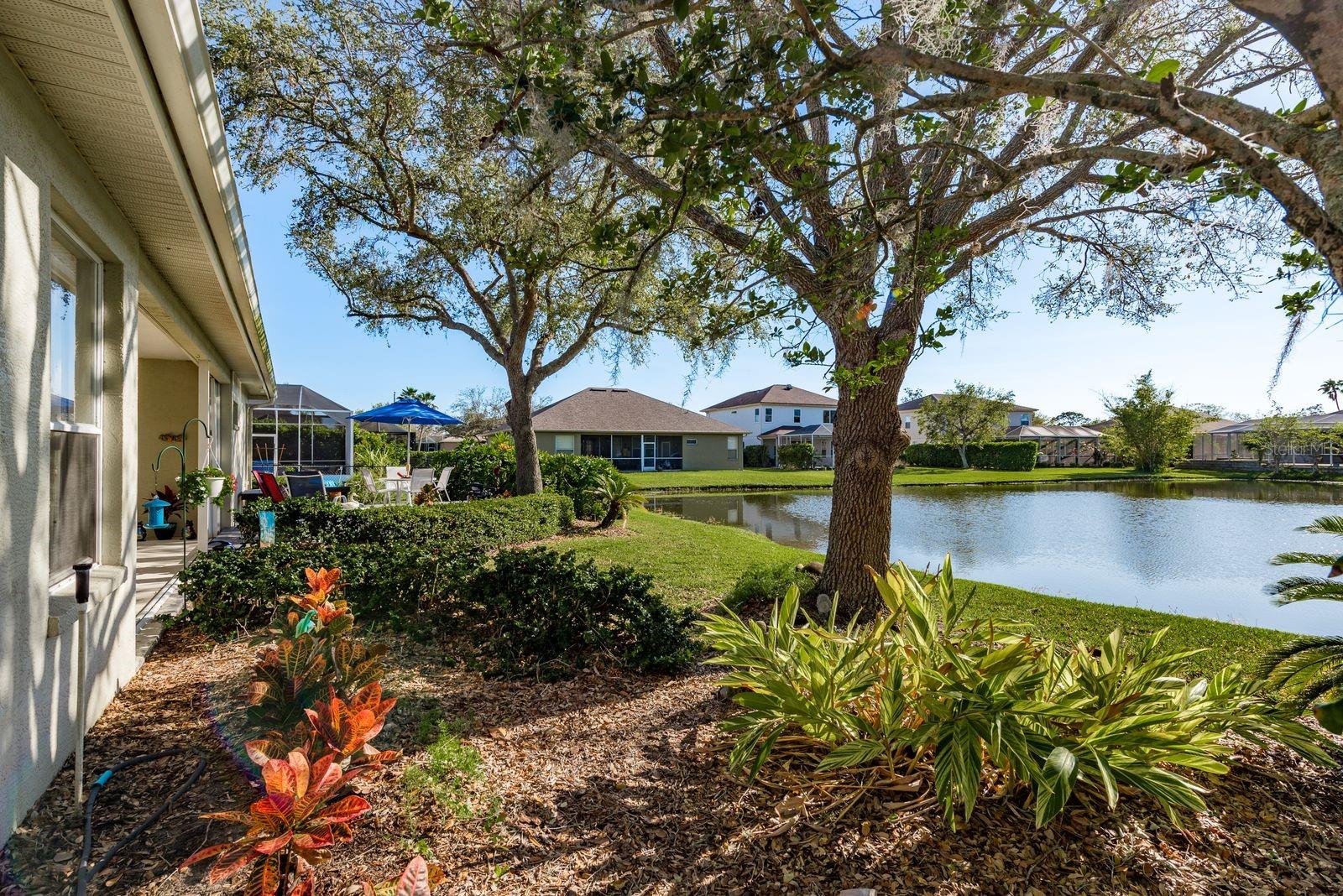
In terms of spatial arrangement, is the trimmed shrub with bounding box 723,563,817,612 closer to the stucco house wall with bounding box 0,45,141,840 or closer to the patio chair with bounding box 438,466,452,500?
the stucco house wall with bounding box 0,45,141,840

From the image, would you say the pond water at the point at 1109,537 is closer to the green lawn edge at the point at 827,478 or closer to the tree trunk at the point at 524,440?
the green lawn edge at the point at 827,478

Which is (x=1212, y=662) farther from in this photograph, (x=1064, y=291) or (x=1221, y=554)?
(x=1221, y=554)

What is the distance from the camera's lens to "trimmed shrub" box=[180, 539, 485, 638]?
4641 millimetres

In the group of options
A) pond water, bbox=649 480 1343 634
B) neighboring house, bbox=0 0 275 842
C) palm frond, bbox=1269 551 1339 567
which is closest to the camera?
neighboring house, bbox=0 0 275 842

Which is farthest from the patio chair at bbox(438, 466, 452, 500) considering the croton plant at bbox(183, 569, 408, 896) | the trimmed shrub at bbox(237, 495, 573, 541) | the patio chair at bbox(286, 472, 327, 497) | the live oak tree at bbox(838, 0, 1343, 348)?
the live oak tree at bbox(838, 0, 1343, 348)

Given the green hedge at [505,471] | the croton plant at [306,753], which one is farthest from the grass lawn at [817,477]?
the croton plant at [306,753]

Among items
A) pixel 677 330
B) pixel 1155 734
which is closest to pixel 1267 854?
pixel 1155 734

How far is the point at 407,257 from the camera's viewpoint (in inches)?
482

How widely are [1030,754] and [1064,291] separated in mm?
6860

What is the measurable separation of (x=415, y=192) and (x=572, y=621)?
840 centimetres

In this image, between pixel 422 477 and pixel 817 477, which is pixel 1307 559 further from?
pixel 817 477

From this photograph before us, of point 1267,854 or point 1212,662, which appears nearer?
point 1267,854

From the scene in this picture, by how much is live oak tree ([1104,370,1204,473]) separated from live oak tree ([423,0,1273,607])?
39566 mm

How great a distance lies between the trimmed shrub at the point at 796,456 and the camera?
41406 millimetres
